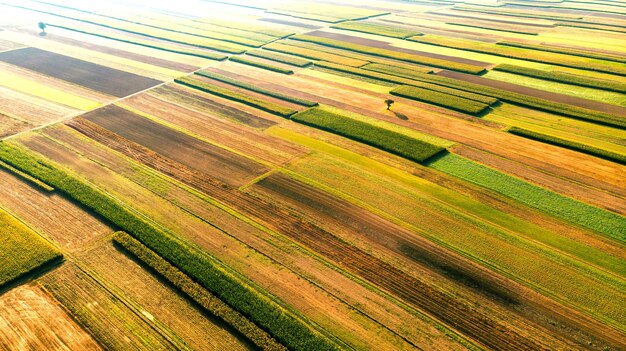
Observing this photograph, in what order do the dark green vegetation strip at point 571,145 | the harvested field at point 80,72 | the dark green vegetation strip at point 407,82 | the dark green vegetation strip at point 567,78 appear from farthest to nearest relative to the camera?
the harvested field at point 80,72 < the dark green vegetation strip at point 567,78 < the dark green vegetation strip at point 407,82 < the dark green vegetation strip at point 571,145

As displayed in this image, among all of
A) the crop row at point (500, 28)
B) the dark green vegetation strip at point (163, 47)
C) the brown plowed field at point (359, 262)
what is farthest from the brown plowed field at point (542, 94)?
the brown plowed field at point (359, 262)

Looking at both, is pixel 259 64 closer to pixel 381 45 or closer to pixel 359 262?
pixel 381 45

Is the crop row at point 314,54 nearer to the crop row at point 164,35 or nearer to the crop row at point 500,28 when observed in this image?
the crop row at point 164,35

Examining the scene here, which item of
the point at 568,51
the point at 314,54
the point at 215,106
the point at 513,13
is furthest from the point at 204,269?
the point at 513,13

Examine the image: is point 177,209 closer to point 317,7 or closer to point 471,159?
point 471,159

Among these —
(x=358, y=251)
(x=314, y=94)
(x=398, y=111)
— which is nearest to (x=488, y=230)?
(x=358, y=251)
